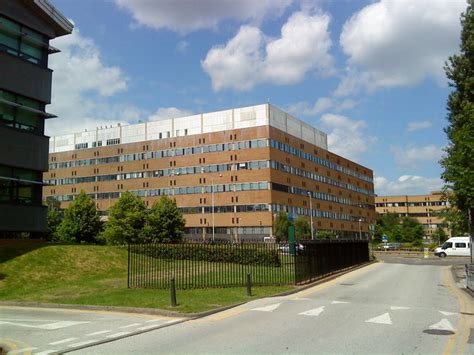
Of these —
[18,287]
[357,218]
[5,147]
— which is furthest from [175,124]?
[18,287]

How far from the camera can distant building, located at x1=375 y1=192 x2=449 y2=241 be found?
151 metres

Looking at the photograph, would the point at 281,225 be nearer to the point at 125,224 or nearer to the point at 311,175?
the point at 311,175

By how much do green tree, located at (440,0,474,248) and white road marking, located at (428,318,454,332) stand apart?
8.64 meters

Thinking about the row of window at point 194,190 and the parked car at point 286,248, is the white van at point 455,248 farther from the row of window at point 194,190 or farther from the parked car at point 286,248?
the parked car at point 286,248

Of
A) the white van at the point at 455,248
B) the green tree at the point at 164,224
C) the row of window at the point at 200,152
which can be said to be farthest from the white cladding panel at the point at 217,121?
the white van at the point at 455,248

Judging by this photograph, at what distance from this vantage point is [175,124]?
106 meters

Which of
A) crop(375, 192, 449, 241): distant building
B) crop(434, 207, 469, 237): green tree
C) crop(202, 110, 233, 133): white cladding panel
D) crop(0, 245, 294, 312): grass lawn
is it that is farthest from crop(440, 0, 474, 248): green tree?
crop(375, 192, 449, 241): distant building

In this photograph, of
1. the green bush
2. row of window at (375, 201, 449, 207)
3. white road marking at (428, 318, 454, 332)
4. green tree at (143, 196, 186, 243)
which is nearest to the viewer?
white road marking at (428, 318, 454, 332)

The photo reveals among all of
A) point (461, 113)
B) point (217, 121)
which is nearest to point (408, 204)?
point (217, 121)

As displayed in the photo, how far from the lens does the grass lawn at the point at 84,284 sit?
54.0ft

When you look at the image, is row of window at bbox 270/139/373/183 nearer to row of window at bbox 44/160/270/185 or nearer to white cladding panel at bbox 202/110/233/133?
row of window at bbox 44/160/270/185

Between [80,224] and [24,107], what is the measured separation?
44222 mm

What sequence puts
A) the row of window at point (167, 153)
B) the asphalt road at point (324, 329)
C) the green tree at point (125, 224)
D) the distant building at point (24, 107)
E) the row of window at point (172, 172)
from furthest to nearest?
the row of window at point (167, 153), the row of window at point (172, 172), the green tree at point (125, 224), the distant building at point (24, 107), the asphalt road at point (324, 329)

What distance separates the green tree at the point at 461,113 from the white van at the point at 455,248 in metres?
35.9
